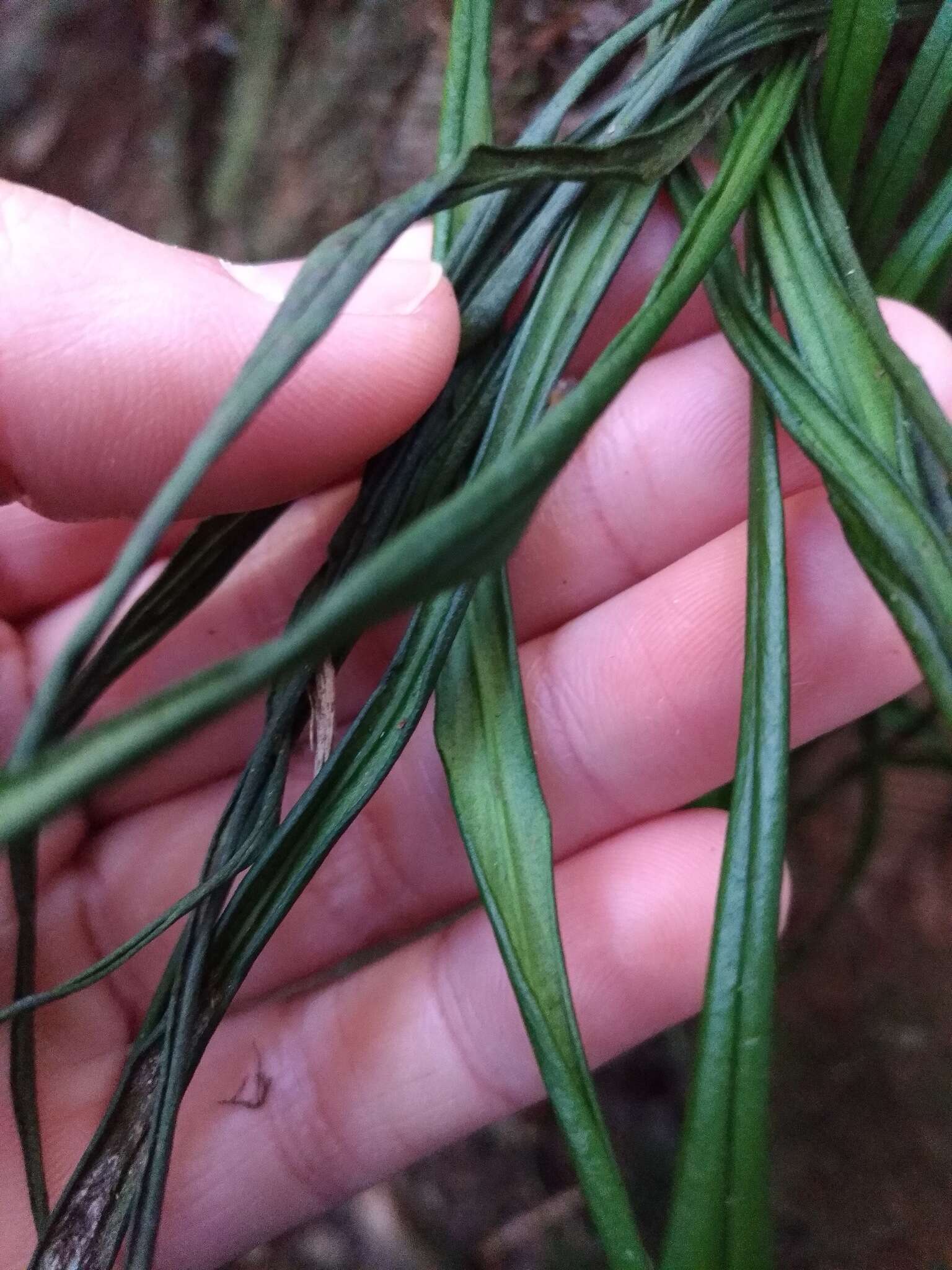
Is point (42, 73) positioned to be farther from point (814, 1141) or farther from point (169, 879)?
point (814, 1141)

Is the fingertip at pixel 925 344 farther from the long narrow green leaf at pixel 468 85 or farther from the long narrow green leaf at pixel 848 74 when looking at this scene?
the long narrow green leaf at pixel 468 85

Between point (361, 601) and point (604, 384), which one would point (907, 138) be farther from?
point (361, 601)

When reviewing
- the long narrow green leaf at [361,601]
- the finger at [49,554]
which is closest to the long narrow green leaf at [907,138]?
the long narrow green leaf at [361,601]

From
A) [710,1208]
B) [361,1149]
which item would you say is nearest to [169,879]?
[361,1149]

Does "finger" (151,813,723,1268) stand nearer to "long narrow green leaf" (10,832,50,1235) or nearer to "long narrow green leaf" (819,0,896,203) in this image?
"long narrow green leaf" (10,832,50,1235)

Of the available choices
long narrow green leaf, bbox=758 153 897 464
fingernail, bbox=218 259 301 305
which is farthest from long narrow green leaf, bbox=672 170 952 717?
fingernail, bbox=218 259 301 305

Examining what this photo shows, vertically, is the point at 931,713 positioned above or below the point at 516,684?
below

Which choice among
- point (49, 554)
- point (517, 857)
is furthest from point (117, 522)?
point (517, 857)
